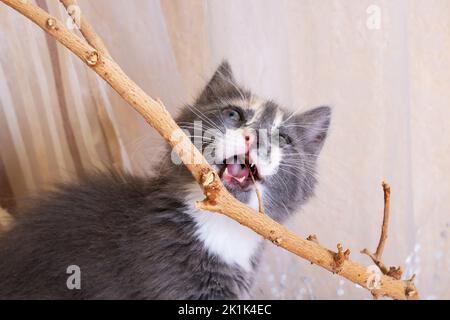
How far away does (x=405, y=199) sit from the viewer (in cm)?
133

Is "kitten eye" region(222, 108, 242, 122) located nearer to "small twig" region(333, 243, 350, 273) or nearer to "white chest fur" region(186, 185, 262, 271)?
"white chest fur" region(186, 185, 262, 271)

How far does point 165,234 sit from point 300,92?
49 centimetres

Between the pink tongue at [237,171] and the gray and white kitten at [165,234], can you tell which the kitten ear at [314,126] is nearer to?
the gray and white kitten at [165,234]

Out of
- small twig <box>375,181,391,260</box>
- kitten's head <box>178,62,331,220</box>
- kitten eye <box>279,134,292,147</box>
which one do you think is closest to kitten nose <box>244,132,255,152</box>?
kitten's head <box>178,62,331,220</box>

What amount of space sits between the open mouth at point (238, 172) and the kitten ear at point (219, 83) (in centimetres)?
25

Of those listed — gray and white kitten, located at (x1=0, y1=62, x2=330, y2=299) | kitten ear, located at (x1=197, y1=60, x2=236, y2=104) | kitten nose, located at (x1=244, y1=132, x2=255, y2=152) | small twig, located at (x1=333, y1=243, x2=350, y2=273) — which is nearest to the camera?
small twig, located at (x1=333, y1=243, x2=350, y2=273)

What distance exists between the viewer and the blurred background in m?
1.24

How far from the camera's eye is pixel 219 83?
1207mm

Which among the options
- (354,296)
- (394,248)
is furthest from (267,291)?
(394,248)

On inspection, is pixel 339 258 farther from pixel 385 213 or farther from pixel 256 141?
pixel 256 141

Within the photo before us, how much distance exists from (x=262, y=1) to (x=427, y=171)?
58cm

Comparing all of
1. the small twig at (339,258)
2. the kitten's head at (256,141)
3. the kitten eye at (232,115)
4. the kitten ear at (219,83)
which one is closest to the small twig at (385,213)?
the small twig at (339,258)

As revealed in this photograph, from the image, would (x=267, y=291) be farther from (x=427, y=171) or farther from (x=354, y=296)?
(x=427, y=171)

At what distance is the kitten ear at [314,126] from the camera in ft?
3.86
